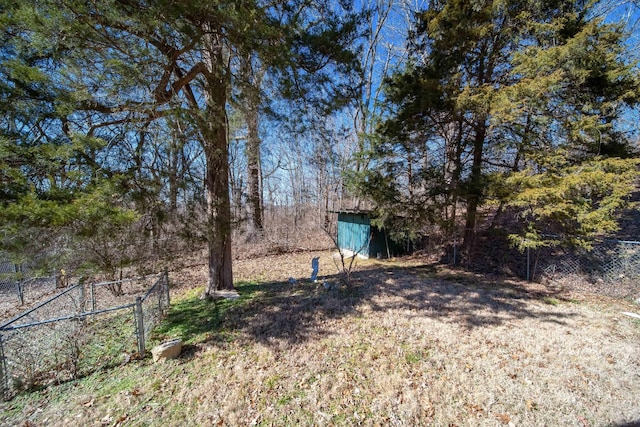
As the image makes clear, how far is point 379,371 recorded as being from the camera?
110 inches

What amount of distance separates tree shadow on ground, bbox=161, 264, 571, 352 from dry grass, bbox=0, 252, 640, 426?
4cm

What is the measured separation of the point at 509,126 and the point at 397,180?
9.55ft

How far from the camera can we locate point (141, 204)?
294cm

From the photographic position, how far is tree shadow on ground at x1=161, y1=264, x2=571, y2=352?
12.6ft

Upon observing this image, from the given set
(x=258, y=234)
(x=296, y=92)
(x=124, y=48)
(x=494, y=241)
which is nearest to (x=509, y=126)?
(x=494, y=241)

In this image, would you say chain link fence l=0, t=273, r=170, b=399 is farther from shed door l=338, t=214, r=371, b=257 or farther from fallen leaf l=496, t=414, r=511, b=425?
shed door l=338, t=214, r=371, b=257

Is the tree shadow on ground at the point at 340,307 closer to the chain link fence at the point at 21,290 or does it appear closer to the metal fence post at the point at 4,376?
the metal fence post at the point at 4,376

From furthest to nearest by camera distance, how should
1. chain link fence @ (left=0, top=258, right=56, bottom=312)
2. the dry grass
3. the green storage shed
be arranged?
the green storage shed
chain link fence @ (left=0, top=258, right=56, bottom=312)
the dry grass

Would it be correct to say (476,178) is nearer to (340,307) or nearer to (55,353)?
(340,307)

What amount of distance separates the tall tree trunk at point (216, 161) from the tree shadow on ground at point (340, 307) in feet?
3.03

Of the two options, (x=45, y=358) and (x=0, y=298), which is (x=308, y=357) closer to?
(x=45, y=358)

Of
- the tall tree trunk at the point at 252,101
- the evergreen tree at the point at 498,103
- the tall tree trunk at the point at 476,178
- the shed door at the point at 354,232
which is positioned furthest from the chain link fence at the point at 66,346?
the tall tree trunk at the point at 476,178

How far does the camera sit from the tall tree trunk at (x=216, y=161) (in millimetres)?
3850

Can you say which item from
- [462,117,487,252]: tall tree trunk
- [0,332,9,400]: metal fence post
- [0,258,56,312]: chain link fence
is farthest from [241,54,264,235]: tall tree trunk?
[0,258,56,312]: chain link fence
